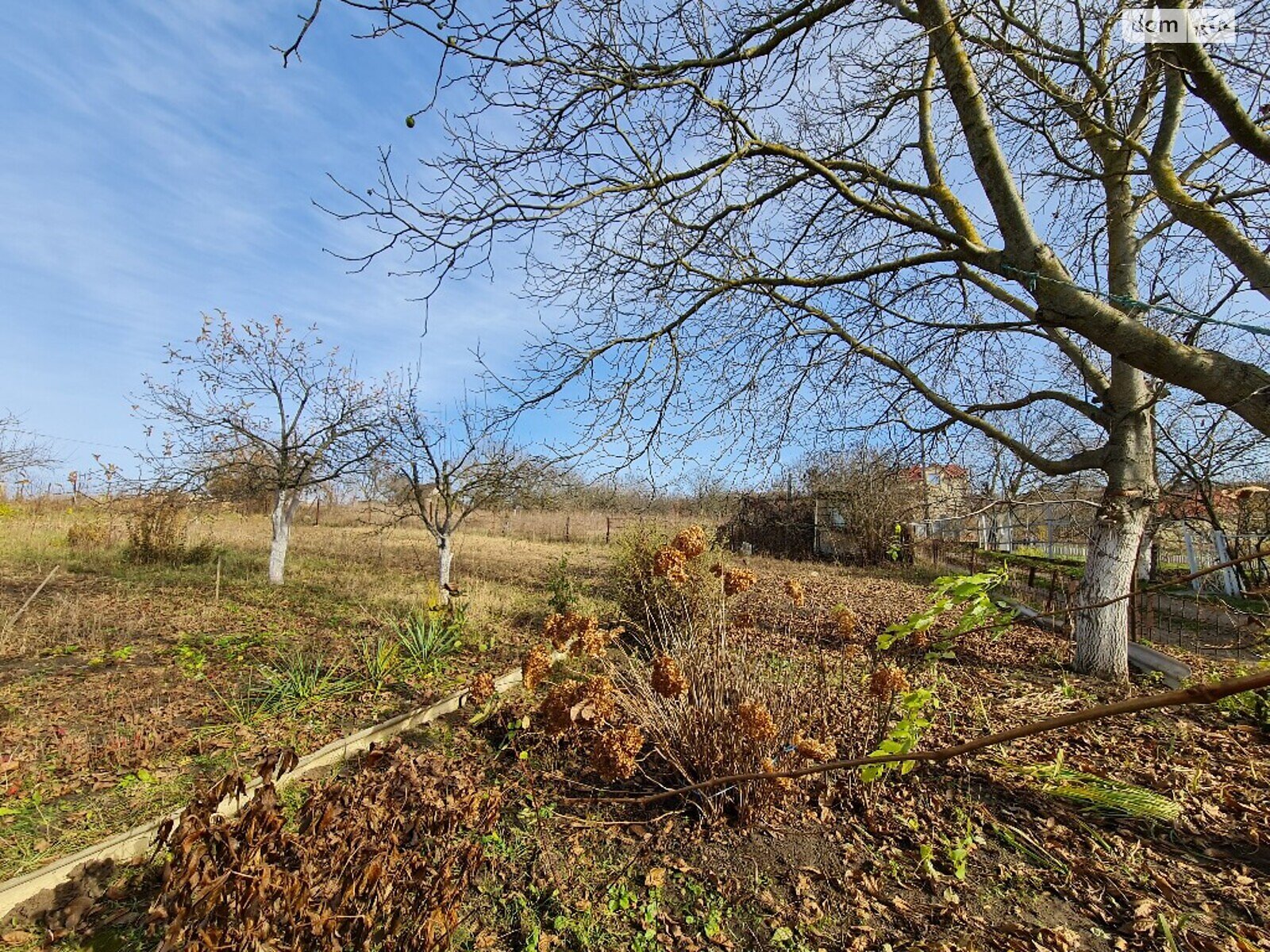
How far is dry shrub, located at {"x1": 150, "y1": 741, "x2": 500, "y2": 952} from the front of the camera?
5.12ft

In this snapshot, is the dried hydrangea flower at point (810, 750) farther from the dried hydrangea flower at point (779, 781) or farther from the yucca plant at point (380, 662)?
the yucca plant at point (380, 662)

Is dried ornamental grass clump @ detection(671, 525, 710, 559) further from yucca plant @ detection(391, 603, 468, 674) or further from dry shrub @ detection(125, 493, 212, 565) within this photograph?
dry shrub @ detection(125, 493, 212, 565)

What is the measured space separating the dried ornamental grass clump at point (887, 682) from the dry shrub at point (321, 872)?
6.49 ft

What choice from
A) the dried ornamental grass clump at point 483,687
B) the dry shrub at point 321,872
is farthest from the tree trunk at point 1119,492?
the dry shrub at point 321,872

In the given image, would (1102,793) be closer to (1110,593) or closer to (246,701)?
(1110,593)

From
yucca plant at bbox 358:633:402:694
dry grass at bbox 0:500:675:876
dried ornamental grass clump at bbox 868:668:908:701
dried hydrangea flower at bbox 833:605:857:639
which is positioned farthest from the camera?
yucca plant at bbox 358:633:402:694

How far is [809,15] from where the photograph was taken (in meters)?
3.58

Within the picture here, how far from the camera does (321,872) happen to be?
71.1 inches

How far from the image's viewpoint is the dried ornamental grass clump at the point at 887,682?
2812 mm

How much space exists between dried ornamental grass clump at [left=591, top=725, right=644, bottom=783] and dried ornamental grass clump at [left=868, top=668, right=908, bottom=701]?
1218 millimetres

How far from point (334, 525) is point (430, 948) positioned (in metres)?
21.6

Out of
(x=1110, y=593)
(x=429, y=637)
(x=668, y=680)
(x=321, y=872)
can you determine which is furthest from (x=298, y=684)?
(x=1110, y=593)

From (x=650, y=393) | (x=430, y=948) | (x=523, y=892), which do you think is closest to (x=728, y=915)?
(x=523, y=892)

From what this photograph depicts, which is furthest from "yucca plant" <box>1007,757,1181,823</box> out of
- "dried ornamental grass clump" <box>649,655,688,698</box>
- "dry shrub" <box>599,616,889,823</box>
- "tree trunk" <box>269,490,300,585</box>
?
"tree trunk" <box>269,490,300,585</box>
